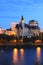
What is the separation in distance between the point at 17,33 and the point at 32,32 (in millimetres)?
4668

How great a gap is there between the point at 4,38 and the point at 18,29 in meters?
22.3

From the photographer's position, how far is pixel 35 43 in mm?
59625

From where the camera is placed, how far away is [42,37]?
219 ft

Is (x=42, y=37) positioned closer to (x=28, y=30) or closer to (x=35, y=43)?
(x=35, y=43)

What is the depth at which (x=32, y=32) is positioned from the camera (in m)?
82.8

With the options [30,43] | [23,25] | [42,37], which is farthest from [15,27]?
[30,43]

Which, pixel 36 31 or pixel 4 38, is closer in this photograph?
pixel 4 38

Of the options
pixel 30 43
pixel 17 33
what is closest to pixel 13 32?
pixel 17 33

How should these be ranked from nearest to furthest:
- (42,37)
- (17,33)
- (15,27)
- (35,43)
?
(35,43) → (42,37) → (17,33) → (15,27)

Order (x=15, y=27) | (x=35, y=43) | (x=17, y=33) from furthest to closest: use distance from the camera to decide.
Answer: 1. (x=15, y=27)
2. (x=17, y=33)
3. (x=35, y=43)

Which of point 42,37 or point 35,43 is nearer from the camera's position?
point 35,43

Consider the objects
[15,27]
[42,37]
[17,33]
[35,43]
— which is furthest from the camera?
[15,27]

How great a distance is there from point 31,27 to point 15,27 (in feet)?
15.7

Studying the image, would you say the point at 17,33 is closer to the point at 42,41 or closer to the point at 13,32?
the point at 13,32
